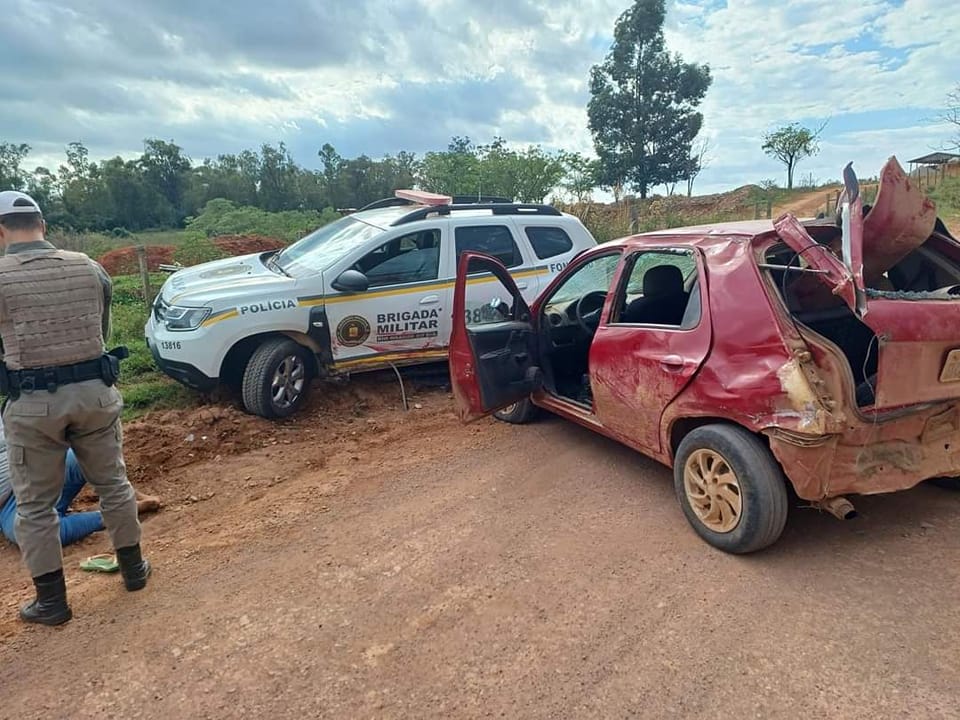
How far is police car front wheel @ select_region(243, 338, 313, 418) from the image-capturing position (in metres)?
5.22

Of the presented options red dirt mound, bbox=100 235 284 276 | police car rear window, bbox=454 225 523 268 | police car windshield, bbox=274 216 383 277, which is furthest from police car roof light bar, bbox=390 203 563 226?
red dirt mound, bbox=100 235 284 276

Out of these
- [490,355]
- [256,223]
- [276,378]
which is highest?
[256,223]

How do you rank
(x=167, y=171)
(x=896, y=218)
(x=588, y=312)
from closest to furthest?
(x=896, y=218) → (x=588, y=312) → (x=167, y=171)

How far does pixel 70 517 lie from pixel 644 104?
3794 centimetres

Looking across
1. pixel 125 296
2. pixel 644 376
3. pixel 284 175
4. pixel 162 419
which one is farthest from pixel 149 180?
pixel 644 376

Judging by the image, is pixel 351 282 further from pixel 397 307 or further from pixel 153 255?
pixel 153 255

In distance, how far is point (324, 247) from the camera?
6.14 metres

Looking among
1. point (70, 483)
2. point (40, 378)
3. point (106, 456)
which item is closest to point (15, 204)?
point (40, 378)

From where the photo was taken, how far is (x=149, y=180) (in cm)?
5200

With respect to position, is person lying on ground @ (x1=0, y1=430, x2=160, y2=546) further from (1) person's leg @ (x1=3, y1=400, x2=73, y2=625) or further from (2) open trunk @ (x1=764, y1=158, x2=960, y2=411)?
(2) open trunk @ (x1=764, y1=158, x2=960, y2=411)

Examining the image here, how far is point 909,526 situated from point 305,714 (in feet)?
10.3

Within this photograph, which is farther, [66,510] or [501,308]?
[501,308]

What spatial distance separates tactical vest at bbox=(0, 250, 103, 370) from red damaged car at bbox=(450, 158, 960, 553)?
215cm

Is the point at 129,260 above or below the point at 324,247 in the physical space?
below
